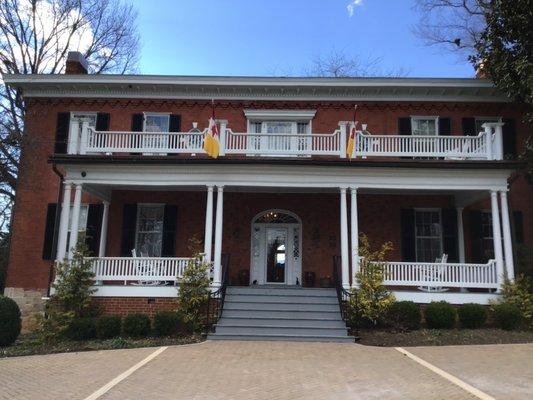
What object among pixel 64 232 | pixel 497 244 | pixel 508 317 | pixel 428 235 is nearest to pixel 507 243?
pixel 497 244

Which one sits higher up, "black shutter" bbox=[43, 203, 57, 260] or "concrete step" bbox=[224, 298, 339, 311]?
"black shutter" bbox=[43, 203, 57, 260]

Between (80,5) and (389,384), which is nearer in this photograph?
(389,384)

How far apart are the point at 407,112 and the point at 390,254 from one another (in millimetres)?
5128

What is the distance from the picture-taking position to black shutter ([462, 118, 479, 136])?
17.6 meters

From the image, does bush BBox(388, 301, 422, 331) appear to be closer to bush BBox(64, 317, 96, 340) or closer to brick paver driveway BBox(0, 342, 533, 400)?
brick paver driveway BBox(0, 342, 533, 400)

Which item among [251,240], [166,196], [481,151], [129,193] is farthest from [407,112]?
[129,193]

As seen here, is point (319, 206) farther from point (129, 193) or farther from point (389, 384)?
point (389, 384)

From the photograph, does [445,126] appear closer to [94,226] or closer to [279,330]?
[279,330]

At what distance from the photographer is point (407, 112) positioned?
17969 mm

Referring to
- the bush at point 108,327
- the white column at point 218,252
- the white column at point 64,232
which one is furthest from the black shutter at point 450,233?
the white column at point 64,232

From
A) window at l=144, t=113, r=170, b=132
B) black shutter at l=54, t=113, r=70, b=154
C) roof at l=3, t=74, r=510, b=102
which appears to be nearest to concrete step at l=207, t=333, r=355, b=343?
window at l=144, t=113, r=170, b=132

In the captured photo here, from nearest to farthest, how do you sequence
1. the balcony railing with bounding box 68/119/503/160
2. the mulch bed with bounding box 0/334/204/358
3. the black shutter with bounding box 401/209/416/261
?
the mulch bed with bounding box 0/334/204/358 → the balcony railing with bounding box 68/119/503/160 → the black shutter with bounding box 401/209/416/261

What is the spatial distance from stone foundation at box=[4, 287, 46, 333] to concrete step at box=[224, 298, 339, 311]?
24.1 ft

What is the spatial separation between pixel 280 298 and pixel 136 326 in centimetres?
389
